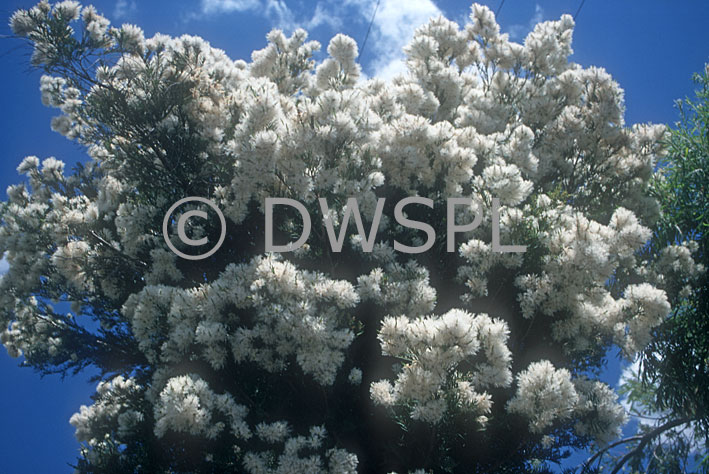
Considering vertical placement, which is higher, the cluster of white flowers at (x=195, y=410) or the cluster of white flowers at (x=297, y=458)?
the cluster of white flowers at (x=195, y=410)

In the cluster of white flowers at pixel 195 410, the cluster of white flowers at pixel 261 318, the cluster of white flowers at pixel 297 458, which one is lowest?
the cluster of white flowers at pixel 297 458

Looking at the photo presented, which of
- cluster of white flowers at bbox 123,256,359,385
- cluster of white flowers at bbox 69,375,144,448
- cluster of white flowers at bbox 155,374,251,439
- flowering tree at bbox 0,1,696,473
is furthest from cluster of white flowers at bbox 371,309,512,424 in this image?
cluster of white flowers at bbox 69,375,144,448

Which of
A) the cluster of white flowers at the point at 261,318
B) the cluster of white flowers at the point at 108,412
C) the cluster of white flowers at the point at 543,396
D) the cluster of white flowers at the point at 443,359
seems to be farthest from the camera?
the cluster of white flowers at the point at 108,412

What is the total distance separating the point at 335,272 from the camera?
5.45 metres

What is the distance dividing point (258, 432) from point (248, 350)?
28.4 inches

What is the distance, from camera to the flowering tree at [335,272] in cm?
432

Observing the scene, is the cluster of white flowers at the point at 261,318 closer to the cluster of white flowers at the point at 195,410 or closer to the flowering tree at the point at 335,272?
the flowering tree at the point at 335,272

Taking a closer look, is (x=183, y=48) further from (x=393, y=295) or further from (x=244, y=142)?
(x=393, y=295)

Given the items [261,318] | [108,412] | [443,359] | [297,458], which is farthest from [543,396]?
[108,412]

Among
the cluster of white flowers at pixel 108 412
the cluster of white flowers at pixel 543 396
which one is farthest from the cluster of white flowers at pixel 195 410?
the cluster of white flowers at pixel 543 396

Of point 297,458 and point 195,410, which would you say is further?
point 297,458

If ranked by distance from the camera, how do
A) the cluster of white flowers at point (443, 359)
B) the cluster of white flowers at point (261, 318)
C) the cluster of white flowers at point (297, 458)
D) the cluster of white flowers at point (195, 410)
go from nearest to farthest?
the cluster of white flowers at point (443, 359) → the cluster of white flowers at point (195, 410) → the cluster of white flowers at point (297, 458) → the cluster of white flowers at point (261, 318)

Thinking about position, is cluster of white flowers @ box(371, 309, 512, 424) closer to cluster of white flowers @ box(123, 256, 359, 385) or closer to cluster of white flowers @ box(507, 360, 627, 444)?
cluster of white flowers @ box(507, 360, 627, 444)

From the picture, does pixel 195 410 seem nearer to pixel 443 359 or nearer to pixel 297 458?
pixel 297 458
